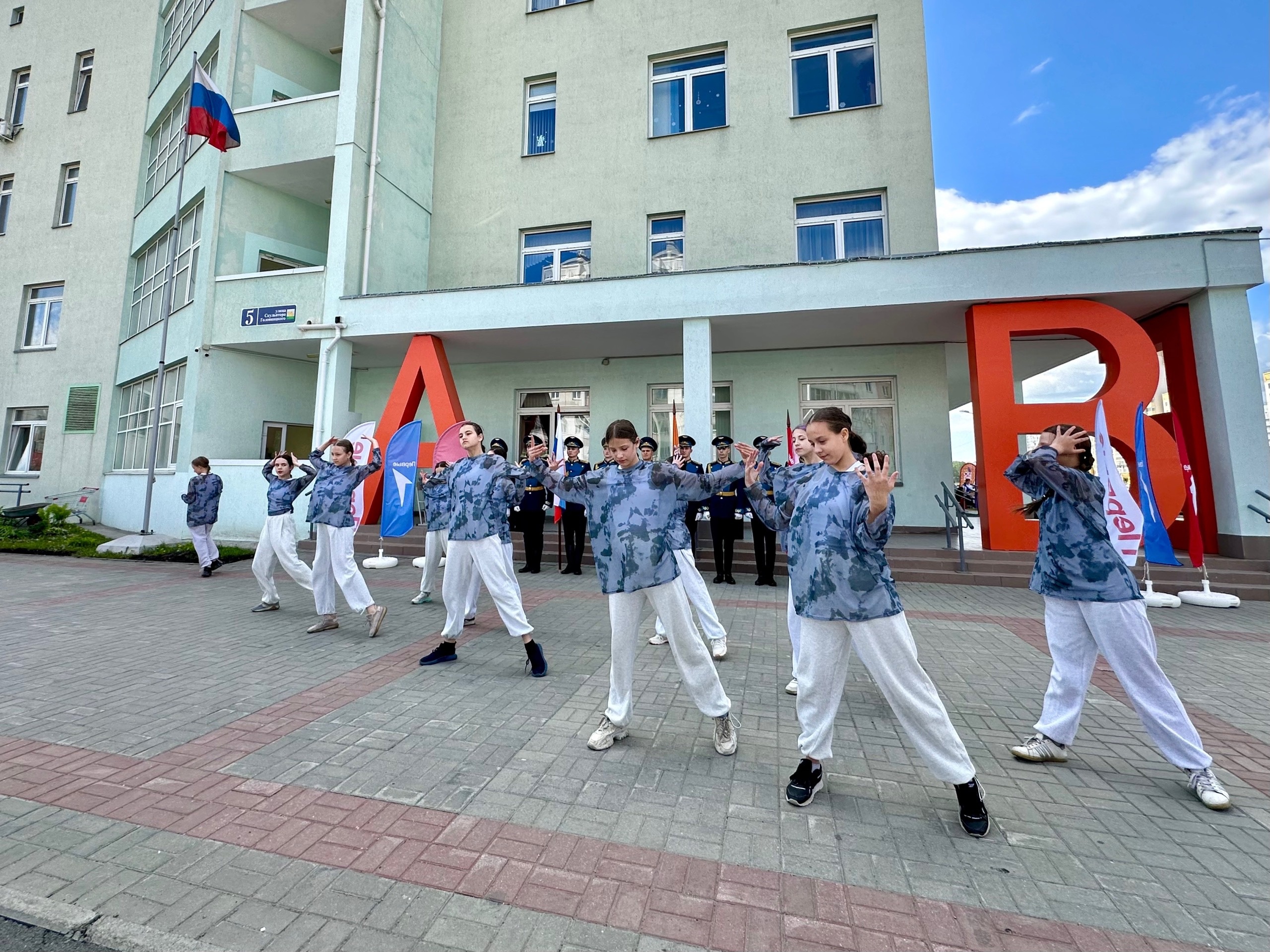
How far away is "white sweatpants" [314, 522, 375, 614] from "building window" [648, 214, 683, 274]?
1039 cm

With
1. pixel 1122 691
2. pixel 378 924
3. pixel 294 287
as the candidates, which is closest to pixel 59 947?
pixel 378 924

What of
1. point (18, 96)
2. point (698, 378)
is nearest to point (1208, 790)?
point (698, 378)

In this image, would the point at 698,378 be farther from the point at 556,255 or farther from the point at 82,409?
the point at 82,409

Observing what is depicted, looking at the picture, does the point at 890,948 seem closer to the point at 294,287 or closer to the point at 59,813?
the point at 59,813

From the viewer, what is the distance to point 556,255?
1482 centimetres

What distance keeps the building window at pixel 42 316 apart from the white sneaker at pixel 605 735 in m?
25.1

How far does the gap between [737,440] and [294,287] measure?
1084 cm

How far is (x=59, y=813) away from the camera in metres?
→ 2.72

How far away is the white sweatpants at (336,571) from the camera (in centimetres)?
606

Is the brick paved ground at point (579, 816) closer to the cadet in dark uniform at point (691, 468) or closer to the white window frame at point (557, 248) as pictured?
the cadet in dark uniform at point (691, 468)

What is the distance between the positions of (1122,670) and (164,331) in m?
17.9

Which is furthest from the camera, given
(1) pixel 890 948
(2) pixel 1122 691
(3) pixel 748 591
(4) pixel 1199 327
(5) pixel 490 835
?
(4) pixel 1199 327

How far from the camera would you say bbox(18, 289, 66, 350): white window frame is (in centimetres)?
1880

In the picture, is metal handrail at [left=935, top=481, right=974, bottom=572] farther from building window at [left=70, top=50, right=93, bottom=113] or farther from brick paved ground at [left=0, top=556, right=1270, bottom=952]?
building window at [left=70, top=50, right=93, bottom=113]
